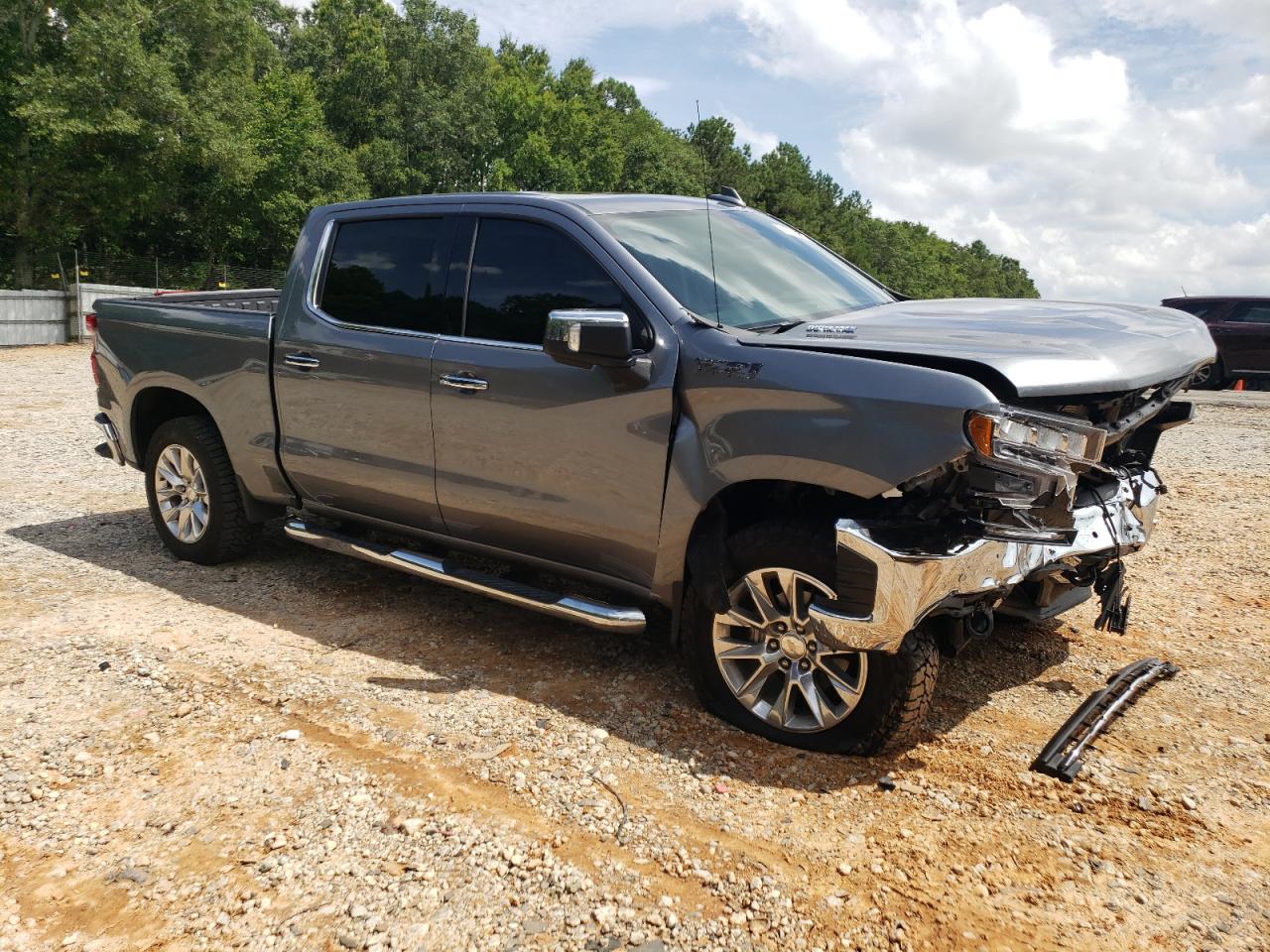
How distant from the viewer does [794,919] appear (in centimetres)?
260

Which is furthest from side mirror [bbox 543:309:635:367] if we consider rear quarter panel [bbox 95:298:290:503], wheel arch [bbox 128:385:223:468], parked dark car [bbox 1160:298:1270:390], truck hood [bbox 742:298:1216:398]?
parked dark car [bbox 1160:298:1270:390]

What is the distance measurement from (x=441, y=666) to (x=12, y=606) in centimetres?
232

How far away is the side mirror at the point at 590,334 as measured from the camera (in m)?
3.40

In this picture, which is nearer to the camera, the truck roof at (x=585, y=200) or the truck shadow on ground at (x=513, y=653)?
the truck shadow on ground at (x=513, y=653)

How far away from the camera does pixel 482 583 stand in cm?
411

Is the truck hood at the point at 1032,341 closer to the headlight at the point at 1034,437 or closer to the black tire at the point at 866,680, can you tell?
the headlight at the point at 1034,437

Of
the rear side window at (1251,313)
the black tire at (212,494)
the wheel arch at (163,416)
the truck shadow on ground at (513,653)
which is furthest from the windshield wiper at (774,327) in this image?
the rear side window at (1251,313)

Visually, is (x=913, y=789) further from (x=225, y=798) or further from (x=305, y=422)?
(x=305, y=422)

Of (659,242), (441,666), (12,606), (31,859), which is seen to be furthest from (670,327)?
(12,606)

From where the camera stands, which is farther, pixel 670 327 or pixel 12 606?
pixel 12 606

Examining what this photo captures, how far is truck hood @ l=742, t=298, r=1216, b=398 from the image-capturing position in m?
3.01

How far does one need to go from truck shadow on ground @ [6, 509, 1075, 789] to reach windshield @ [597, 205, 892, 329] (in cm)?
155

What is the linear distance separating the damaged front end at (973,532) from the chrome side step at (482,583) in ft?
2.63

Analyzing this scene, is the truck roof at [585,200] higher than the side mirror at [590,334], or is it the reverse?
the truck roof at [585,200]
